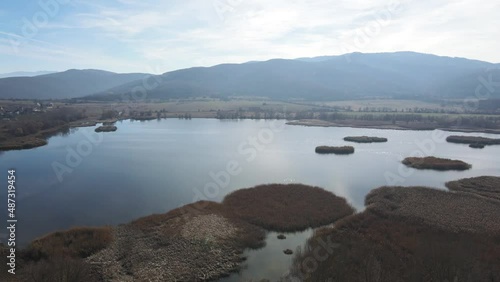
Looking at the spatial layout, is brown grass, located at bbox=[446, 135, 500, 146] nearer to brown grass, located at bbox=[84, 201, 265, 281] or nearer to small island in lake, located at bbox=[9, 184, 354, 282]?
small island in lake, located at bbox=[9, 184, 354, 282]

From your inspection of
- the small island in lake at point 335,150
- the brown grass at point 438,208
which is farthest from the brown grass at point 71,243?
the small island in lake at point 335,150

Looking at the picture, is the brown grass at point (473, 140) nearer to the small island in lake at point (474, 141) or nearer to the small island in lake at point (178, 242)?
the small island in lake at point (474, 141)

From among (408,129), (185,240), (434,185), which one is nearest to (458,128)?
(408,129)

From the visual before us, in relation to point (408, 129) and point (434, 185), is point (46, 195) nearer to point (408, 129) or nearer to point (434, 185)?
point (434, 185)

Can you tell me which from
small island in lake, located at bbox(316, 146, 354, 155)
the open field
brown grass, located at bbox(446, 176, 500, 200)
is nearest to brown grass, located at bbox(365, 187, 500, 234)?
the open field

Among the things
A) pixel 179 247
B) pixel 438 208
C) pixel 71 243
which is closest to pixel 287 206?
pixel 179 247

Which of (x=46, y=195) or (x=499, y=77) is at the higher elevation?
(x=499, y=77)
